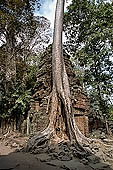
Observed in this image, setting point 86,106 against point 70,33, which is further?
point 70,33

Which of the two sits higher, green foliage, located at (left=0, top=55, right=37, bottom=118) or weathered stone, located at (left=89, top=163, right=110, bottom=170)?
green foliage, located at (left=0, top=55, right=37, bottom=118)

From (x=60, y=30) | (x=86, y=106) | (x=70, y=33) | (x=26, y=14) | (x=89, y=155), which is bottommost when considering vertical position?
(x=89, y=155)

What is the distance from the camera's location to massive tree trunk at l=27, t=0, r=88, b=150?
5258 mm

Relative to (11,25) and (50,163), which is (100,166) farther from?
(11,25)

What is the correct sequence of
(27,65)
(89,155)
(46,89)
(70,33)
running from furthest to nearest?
(70,33)
(27,65)
(46,89)
(89,155)

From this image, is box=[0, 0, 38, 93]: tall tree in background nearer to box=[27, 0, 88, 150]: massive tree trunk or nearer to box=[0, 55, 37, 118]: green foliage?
box=[0, 55, 37, 118]: green foliage

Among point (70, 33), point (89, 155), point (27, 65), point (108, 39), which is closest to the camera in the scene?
point (89, 155)

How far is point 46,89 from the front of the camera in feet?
24.6

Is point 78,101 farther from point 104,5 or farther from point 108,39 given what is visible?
point 104,5

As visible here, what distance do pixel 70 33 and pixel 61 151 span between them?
8.08 metres

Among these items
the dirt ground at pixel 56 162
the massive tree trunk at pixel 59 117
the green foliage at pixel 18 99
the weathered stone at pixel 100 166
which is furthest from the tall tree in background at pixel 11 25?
the weathered stone at pixel 100 166

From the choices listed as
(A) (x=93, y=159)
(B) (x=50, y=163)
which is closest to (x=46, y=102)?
(A) (x=93, y=159)

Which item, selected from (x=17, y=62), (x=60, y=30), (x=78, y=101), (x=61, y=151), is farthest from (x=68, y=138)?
(x=17, y=62)

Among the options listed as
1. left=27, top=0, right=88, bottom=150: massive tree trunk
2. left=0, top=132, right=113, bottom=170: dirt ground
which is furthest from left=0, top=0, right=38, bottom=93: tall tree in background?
left=0, top=132, right=113, bottom=170: dirt ground
